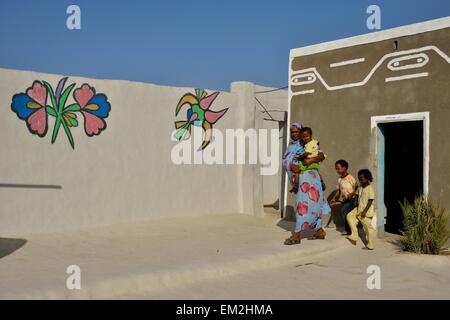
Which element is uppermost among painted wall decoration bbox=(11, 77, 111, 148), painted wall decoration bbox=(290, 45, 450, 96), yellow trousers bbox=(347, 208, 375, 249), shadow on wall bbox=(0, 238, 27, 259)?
painted wall decoration bbox=(290, 45, 450, 96)

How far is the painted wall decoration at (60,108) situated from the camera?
7.88m

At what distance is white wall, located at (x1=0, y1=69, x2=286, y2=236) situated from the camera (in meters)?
7.76

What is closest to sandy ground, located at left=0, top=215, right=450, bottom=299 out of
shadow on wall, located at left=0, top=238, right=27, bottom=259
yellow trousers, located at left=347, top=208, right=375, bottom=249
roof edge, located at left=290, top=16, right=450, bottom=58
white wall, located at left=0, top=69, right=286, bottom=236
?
shadow on wall, located at left=0, top=238, right=27, bottom=259

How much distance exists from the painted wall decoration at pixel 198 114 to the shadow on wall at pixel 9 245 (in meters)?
3.65

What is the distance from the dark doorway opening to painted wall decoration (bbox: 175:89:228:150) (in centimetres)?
349

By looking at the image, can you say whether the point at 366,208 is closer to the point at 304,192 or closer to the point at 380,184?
the point at 304,192

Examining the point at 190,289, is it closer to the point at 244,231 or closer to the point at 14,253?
the point at 14,253

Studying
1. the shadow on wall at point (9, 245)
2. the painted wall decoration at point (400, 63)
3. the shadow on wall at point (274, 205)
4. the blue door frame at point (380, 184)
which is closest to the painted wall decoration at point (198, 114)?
the painted wall decoration at point (400, 63)

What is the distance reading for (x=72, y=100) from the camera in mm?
8406

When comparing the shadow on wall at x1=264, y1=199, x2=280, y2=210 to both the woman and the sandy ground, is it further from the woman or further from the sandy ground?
the woman

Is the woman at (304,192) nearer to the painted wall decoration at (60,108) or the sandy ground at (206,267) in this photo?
the sandy ground at (206,267)
